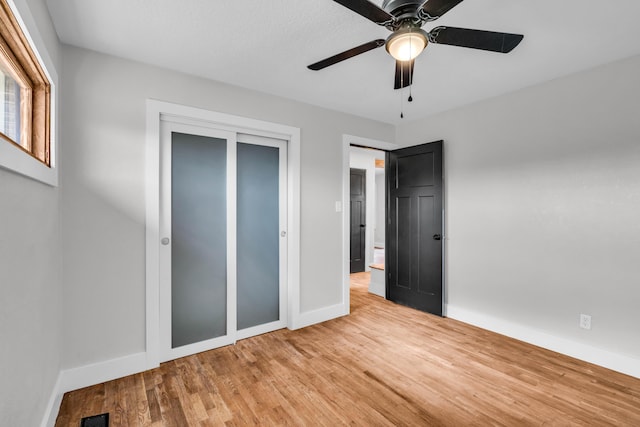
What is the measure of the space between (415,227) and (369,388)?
219 cm

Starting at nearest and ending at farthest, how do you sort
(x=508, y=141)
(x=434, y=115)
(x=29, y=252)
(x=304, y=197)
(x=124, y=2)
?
(x=29, y=252) → (x=124, y=2) → (x=508, y=141) → (x=304, y=197) → (x=434, y=115)

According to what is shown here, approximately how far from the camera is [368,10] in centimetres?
137

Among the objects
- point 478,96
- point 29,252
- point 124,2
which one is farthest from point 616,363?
point 124,2

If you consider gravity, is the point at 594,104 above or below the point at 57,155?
above

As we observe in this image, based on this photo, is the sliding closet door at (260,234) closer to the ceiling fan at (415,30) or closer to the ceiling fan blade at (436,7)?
the ceiling fan at (415,30)

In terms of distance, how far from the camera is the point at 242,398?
6.68ft

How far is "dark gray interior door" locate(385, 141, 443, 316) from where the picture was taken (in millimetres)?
3618

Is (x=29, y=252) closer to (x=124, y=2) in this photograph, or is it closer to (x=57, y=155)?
(x=57, y=155)

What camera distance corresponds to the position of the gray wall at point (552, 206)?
7.86 feet

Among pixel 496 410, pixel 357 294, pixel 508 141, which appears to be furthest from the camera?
pixel 357 294

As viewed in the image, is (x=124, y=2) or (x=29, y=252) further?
(x=124, y=2)

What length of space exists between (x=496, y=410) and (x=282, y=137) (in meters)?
2.86

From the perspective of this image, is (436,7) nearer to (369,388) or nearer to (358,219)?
(369,388)

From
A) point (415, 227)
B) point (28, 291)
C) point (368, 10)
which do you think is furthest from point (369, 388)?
point (368, 10)
